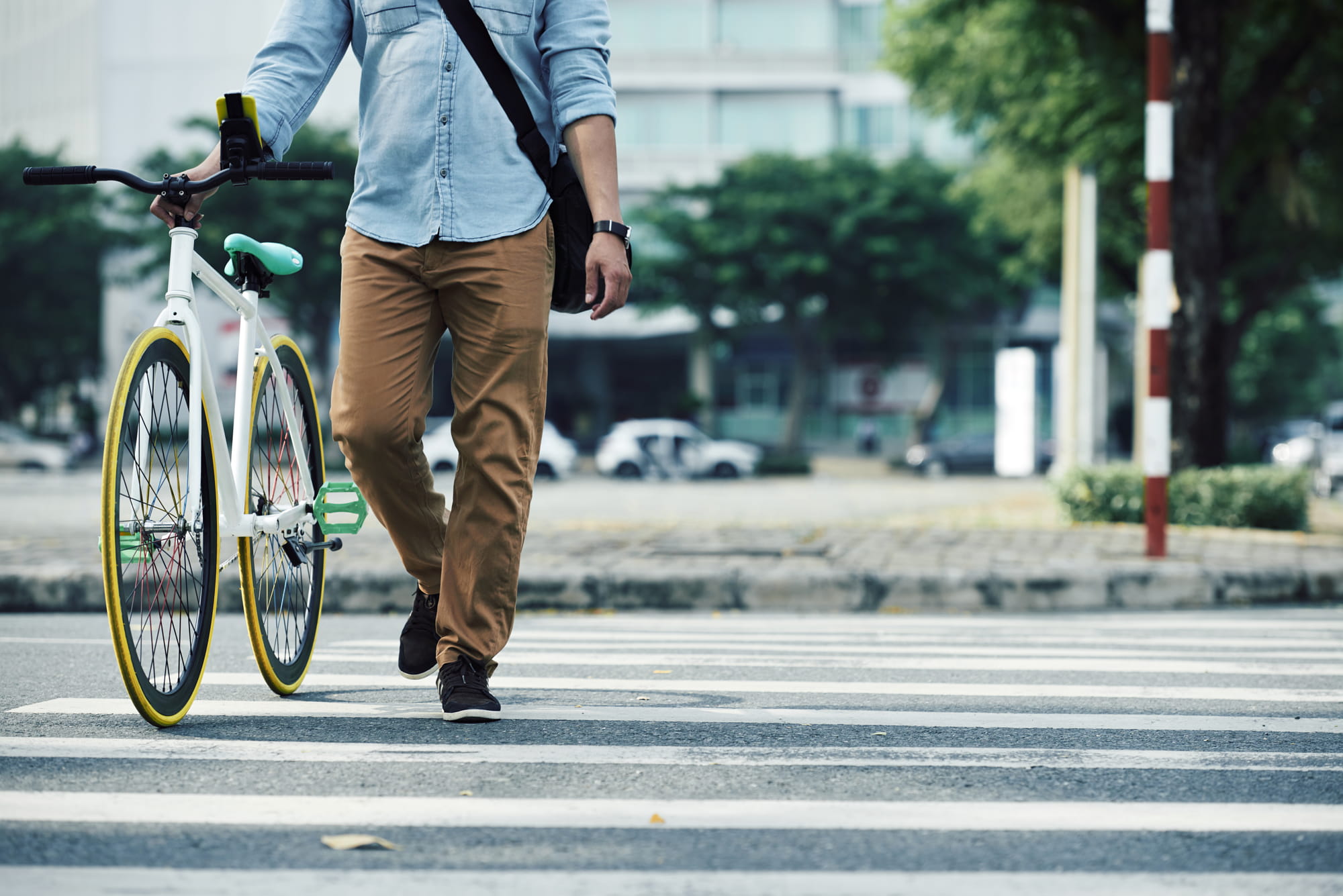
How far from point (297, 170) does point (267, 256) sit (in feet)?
1.96

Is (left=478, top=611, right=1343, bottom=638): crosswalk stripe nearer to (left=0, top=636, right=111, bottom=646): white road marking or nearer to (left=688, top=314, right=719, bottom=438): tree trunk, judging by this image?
(left=0, top=636, right=111, bottom=646): white road marking

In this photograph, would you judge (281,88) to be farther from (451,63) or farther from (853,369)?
(853,369)

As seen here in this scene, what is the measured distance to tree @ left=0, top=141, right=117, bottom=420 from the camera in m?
37.6

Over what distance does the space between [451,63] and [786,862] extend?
6.81 ft

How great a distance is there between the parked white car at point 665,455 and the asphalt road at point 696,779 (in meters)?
25.4

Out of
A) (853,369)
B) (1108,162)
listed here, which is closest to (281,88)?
(1108,162)

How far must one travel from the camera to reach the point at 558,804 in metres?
2.63

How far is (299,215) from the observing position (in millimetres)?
31281

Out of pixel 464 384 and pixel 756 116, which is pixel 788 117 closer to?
pixel 756 116

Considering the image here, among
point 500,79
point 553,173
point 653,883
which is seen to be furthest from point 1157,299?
point 653,883

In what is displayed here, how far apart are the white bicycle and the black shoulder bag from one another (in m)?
0.47

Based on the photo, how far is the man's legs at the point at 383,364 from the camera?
3443 millimetres

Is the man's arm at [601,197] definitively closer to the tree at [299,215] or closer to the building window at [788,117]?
the tree at [299,215]

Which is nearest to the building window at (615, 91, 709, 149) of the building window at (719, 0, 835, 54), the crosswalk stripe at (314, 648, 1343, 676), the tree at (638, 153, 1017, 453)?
the building window at (719, 0, 835, 54)
